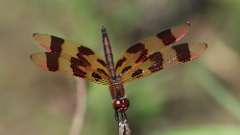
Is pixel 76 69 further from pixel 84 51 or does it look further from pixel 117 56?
pixel 117 56

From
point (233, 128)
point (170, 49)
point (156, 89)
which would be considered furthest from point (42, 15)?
point (170, 49)

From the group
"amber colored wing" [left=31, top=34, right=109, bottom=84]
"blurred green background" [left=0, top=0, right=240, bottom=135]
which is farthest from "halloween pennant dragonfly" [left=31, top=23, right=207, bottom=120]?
"blurred green background" [left=0, top=0, right=240, bottom=135]

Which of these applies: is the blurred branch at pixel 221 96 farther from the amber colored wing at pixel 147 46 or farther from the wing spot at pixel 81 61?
the wing spot at pixel 81 61

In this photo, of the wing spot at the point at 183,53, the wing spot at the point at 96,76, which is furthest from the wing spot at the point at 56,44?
the wing spot at the point at 183,53

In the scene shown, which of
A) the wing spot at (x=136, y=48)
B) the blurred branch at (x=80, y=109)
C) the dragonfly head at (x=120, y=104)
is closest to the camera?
the dragonfly head at (x=120, y=104)

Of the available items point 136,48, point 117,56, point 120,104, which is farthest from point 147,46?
point 117,56

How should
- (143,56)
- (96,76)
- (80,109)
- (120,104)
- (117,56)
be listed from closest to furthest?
(120,104)
(96,76)
(143,56)
(80,109)
(117,56)

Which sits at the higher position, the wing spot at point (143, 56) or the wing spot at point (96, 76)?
the wing spot at point (143, 56)

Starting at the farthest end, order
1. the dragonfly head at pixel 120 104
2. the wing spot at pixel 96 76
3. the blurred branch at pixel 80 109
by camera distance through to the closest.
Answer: the blurred branch at pixel 80 109 → the wing spot at pixel 96 76 → the dragonfly head at pixel 120 104
